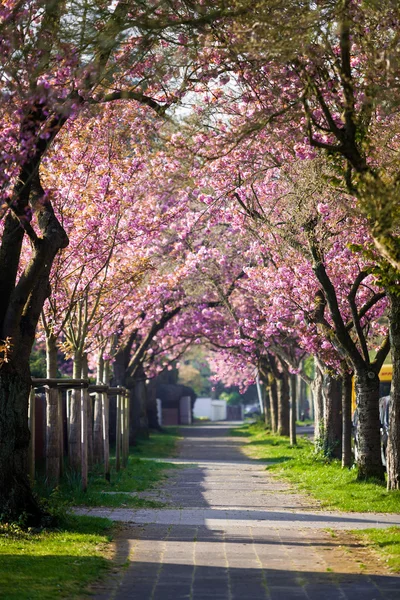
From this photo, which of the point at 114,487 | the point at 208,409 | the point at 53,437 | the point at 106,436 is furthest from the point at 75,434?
the point at 208,409

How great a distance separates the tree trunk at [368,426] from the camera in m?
20.2

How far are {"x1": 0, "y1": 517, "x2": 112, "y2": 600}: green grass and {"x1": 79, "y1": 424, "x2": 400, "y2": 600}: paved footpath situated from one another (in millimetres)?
268

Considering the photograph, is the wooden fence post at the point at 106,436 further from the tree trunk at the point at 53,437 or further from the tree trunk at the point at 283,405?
the tree trunk at the point at 283,405

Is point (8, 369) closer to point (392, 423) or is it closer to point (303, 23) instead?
point (303, 23)

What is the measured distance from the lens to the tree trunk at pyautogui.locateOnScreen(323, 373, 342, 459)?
28219mm

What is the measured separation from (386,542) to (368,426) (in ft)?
26.3

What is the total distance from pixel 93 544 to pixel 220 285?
22.5 meters

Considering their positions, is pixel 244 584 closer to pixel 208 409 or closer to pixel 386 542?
pixel 386 542

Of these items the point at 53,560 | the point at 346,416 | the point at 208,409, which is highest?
the point at 208,409

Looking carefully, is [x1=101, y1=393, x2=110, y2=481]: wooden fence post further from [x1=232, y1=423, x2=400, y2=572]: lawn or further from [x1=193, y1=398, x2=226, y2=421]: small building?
[x1=193, y1=398, x2=226, y2=421]: small building

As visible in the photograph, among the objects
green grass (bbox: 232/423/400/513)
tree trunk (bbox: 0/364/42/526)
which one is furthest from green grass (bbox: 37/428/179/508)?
green grass (bbox: 232/423/400/513)

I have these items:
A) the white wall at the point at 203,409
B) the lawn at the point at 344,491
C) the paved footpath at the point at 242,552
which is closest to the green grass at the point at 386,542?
the lawn at the point at 344,491

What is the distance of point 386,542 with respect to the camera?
12352 mm

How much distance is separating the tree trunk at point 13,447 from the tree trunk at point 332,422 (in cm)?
1603
